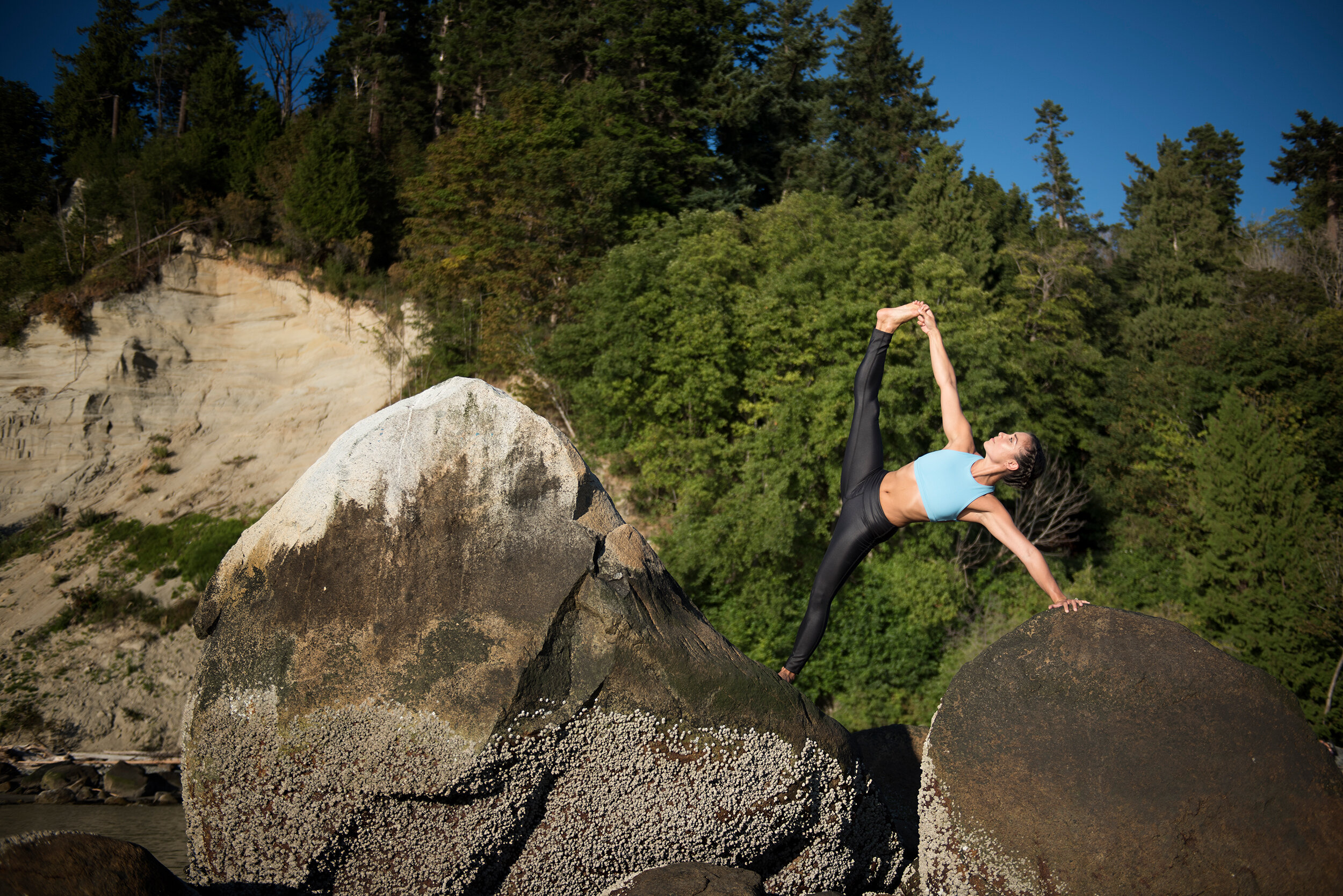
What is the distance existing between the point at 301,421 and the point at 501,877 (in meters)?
23.2

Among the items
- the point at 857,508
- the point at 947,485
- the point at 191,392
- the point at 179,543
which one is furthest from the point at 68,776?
the point at 947,485

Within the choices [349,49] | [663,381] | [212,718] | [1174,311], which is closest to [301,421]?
[663,381]

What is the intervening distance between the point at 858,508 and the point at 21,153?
38496mm

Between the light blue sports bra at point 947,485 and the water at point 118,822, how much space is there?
39.1 ft

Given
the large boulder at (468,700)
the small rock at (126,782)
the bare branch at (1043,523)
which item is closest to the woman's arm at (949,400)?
the large boulder at (468,700)

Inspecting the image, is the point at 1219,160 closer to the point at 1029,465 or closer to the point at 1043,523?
the point at 1043,523

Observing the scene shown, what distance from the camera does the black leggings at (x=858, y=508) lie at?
6223 millimetres

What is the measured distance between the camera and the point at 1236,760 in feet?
15.7

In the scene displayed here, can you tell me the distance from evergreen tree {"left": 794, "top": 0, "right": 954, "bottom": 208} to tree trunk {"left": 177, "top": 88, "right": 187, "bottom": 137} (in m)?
25.4

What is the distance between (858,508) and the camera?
6.26 m

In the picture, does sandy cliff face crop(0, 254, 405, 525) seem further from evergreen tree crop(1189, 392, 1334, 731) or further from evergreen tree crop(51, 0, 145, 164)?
evergreen tree crop(1189, 392, 1334, 731)

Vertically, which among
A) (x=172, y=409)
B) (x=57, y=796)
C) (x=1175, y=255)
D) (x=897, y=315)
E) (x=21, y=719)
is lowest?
(x=57, y=796)

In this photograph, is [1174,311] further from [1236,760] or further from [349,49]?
[349,49]

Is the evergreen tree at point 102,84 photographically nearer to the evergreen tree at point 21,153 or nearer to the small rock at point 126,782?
the evergreen tree at point 21,153
